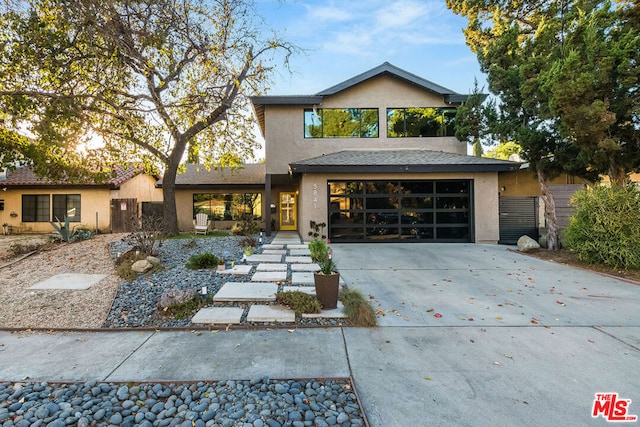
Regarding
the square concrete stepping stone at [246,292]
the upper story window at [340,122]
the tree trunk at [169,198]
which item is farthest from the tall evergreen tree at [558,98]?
the tree trunk at [169,198]

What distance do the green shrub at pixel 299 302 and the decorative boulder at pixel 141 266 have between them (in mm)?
3226

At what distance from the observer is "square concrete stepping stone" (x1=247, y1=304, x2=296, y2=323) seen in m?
4.17

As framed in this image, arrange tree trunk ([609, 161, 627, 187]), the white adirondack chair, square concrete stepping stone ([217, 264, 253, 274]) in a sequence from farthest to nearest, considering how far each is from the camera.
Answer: the white adirondack chair → tree trunk ([609, 161, 627, 187]) → square concrete stepping stone ([217, 264, 253, 274])

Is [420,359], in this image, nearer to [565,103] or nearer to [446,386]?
[446,386]

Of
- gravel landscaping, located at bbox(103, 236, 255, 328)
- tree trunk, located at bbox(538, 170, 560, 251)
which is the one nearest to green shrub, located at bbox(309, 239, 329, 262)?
gravel landscaping, located at bbox(103, 236, 255, 328)

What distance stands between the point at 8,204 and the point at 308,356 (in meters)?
19.4

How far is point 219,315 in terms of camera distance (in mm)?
4289

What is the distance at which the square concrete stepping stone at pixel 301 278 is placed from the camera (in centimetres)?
584

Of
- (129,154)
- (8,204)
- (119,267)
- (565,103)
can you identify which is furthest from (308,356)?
(8,204)

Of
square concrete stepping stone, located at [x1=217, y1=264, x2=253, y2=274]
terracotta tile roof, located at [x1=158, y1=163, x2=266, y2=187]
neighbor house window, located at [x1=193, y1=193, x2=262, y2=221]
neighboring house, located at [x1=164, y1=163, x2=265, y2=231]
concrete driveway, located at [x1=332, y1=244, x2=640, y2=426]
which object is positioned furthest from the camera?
neighbor house window, located at [x1=193, y1=193, x2=262, y2=221]

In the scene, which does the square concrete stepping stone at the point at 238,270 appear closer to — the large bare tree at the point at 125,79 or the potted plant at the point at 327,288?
the potted plant at the point at 327,288

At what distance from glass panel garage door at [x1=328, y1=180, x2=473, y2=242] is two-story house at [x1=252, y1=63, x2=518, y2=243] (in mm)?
38

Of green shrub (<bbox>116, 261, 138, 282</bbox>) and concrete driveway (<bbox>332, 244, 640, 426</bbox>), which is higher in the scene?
green shrub (<bbox>116, 261, 138, 282</bbox>)

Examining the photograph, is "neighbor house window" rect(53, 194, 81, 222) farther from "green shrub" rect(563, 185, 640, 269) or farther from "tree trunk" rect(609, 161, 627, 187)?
"tree trunk" rect(609, 161, 627, 187)
